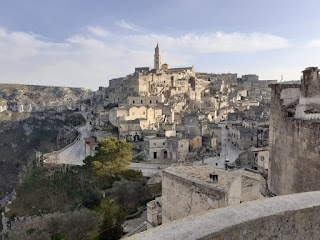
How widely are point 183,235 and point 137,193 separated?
24204 millimetres

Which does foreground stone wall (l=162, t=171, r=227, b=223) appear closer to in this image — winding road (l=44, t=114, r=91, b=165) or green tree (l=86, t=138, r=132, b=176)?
green tree (l=86, t=138, r=132, b=176)

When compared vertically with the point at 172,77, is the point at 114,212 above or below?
below

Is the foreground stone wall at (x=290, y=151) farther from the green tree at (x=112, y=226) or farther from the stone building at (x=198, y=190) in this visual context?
the green tree at (x=112, y=226)

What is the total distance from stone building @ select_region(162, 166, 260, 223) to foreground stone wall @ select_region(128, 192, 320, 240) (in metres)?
5.09

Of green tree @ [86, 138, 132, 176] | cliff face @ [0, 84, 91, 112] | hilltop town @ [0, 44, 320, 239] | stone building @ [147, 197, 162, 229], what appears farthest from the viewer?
cliff face @ [0, 84, 91, 112]

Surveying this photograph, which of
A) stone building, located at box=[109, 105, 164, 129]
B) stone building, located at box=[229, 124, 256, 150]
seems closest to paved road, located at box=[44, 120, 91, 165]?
stone building, located at box=[109, 105, 164, 129]

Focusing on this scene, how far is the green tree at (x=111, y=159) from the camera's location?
31583mm

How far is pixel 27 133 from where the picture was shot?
93.7 meters

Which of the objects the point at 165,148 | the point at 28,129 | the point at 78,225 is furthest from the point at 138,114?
the point at 28,129

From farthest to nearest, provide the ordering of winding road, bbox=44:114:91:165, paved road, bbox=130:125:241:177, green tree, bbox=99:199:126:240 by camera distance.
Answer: winding road, bbox=44:114:91:165 < paved road, bbox=130:125:241:177 < green tree, bbox=99:199:126:240

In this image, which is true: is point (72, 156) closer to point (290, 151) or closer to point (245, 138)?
point (245, 138)

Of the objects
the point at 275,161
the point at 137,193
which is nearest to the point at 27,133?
the point at 137,193

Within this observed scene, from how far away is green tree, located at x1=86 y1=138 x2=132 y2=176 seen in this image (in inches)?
1243

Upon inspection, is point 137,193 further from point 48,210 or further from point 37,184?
point 37,184
